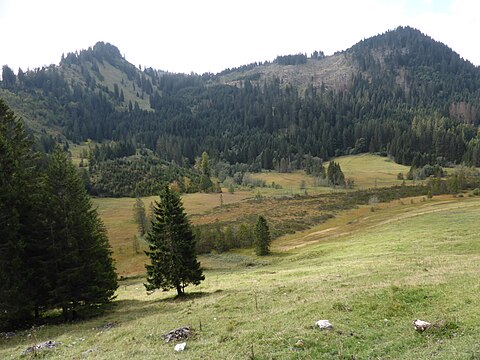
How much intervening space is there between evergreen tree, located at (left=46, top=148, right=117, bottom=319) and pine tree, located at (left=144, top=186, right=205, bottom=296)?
463 centimetres

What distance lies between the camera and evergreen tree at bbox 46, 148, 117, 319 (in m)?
30.5

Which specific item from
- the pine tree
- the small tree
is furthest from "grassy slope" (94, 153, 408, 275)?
the pine tree

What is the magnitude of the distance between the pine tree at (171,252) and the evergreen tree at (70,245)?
15.2 feet

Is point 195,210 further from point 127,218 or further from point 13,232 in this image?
point 13,232

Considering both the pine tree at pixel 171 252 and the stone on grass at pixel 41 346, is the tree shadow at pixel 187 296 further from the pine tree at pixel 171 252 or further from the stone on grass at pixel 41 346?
the stone on grass at pixel 41 346

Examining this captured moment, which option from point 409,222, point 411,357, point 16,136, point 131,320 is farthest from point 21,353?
point 409,222

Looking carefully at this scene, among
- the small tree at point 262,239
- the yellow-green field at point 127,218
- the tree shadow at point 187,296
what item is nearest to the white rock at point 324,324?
the tree shadow at point 187,296

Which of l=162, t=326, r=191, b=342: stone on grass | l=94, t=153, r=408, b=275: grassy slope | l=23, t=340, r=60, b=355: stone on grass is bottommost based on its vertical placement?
l=94, t=153, r=408, b=275: grassy slope

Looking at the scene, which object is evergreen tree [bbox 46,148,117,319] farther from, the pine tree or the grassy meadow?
the pine tree

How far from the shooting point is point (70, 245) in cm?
3095

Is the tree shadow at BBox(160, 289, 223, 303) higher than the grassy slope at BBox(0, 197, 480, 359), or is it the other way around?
the grassy slope at BBox(0, 197, 480, 359)

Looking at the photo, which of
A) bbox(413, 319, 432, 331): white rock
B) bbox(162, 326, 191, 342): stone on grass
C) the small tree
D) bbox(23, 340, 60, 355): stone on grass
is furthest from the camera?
the small tree

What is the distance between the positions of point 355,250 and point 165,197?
29.1 metres

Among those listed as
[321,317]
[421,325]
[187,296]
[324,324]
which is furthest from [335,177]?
[324,324]
